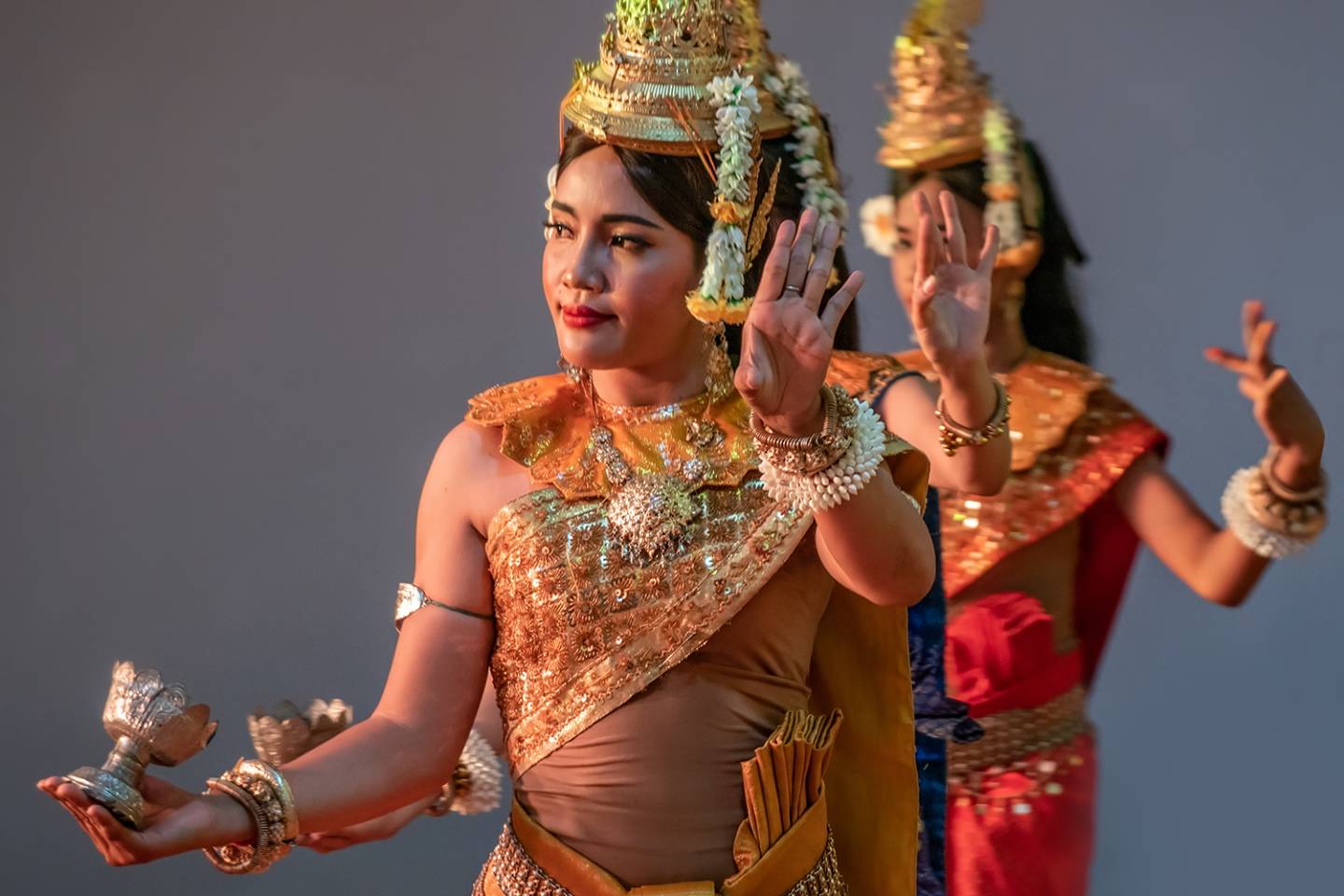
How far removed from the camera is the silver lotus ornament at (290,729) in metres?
2.00

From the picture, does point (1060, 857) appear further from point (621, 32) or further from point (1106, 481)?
point (621, 32)

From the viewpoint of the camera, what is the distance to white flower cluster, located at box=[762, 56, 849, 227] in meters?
2.06

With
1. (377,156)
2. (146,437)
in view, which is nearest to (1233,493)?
(377,156)

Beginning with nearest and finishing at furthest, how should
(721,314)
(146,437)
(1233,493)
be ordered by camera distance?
(721,314) → (1233,493) → (146,437)

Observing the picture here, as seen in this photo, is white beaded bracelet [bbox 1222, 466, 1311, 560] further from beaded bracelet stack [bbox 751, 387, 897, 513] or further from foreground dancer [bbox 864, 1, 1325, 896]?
beaded bracelet stack [bbox 751, 387, 897, 513]

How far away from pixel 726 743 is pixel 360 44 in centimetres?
217

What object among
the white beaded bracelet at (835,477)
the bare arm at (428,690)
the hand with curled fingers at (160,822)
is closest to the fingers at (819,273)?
the white beaded bracelet at (835,477)

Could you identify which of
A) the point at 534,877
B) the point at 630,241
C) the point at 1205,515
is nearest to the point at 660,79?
the point at 630,241

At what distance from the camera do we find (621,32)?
2.04m

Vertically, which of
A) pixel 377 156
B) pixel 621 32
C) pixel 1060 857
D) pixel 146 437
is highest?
pixel 621 32

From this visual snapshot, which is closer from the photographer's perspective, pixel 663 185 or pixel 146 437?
pixel 663 185

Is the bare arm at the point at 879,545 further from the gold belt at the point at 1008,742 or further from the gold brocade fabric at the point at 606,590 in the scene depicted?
the gold belt at the point at 1008,742

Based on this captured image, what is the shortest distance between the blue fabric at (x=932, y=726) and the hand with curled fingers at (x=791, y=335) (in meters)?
0.51

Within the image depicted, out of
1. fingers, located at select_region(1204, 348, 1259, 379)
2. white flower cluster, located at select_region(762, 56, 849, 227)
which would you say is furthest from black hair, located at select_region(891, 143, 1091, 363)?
→ white flower cluster, located at select_region(762, 56, 849, 227)
